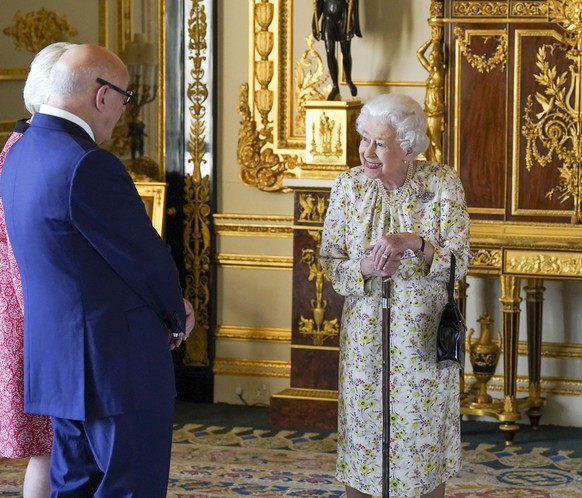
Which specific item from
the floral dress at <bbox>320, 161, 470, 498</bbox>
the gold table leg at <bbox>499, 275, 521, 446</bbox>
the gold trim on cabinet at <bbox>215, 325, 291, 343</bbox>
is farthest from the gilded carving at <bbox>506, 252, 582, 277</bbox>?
the floral dress at <bbox>320, 161, 470, 498</bbox>

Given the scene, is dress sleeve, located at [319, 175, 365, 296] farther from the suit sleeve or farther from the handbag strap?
the suit sleeve

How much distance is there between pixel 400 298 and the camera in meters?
3.75

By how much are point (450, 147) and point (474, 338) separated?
112cm

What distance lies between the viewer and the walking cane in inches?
145

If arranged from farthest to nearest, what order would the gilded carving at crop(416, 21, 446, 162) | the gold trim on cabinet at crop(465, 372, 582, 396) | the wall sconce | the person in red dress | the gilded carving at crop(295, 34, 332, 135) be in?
1. the wall sconce
2. the gilded carving at crop(295, 34, 332, 135)
3. the gold trim on cabinet at crop(465, 372, 582, 396)
4. the gilded carving at crop(416, 21, 446, 162)
5. the person in red dress

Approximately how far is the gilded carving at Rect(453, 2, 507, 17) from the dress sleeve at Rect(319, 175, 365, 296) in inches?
81.5

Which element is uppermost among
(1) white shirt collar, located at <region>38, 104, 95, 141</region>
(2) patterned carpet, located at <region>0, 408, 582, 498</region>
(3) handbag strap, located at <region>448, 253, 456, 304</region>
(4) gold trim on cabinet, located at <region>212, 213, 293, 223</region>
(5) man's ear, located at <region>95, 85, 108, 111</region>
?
(5) man's ear, located at <region>95, 85, 108, 111</region>

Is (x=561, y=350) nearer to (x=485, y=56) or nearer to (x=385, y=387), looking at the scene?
(x=485, y=56)

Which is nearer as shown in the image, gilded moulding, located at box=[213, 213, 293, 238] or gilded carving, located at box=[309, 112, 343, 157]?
gilded carving, located at box=[309, 112, 343, 157]

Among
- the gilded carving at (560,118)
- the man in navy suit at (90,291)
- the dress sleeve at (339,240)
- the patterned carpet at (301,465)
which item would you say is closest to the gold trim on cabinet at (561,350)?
the patterned carpet at (301,465)

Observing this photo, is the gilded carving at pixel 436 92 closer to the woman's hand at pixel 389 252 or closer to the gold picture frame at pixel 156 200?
the gold picture frame at pixel 156 200

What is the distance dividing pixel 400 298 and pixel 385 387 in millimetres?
293

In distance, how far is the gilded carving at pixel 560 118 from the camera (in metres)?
5.48

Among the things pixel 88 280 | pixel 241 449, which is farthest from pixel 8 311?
pixel 241 449
